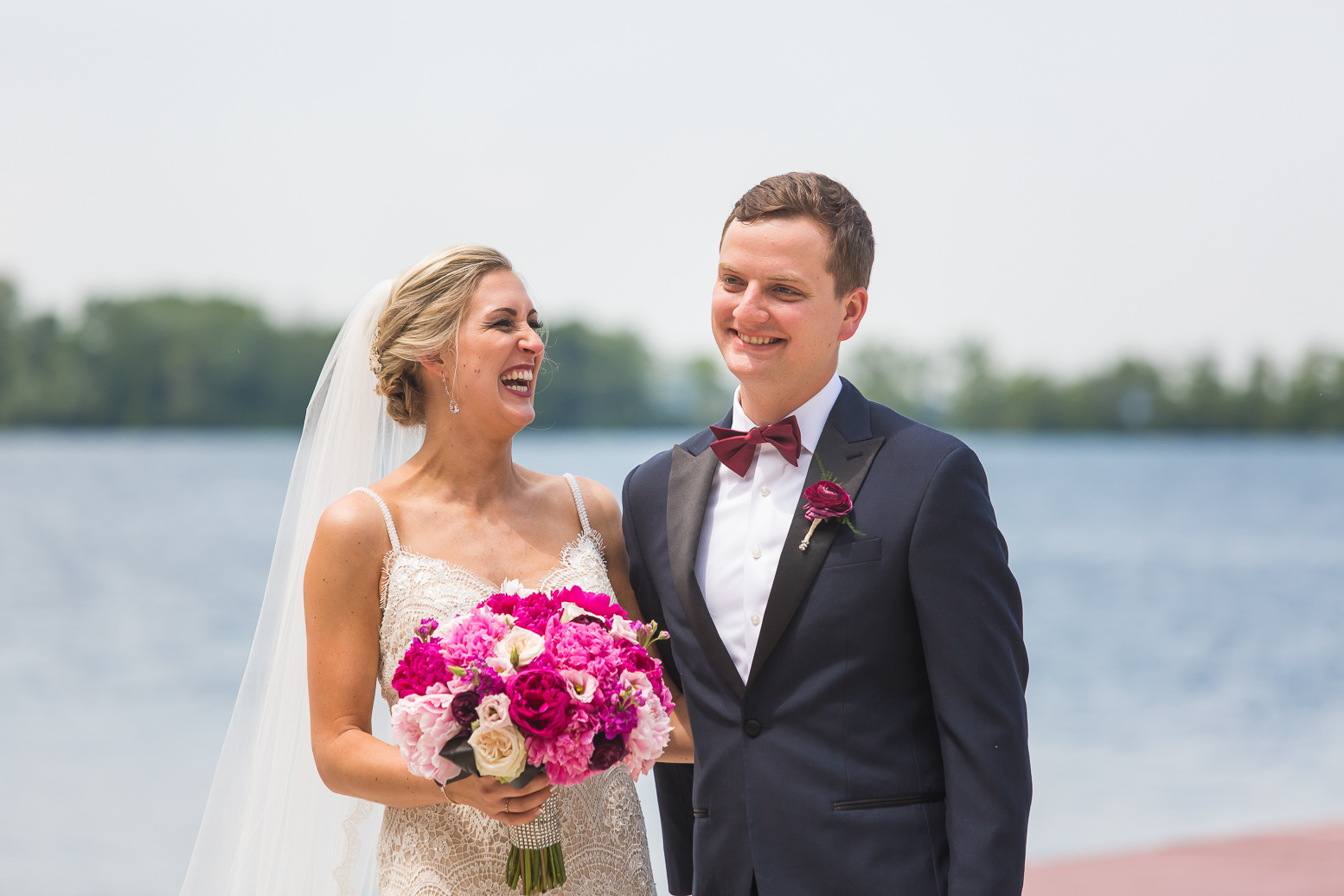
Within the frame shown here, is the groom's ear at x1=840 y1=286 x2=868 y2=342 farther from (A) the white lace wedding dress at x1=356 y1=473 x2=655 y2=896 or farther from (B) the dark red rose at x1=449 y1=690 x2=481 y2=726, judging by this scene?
(B) the dark red rose at x1=449 y1=690 x2=481 y2=726

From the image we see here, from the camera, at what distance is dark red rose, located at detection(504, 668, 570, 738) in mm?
2664

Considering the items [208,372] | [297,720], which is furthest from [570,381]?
[297,720]

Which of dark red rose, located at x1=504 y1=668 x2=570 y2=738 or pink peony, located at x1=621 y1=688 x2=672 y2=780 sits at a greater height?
dark red rose, located at x1=504 y1=668 x2=570 y2=738

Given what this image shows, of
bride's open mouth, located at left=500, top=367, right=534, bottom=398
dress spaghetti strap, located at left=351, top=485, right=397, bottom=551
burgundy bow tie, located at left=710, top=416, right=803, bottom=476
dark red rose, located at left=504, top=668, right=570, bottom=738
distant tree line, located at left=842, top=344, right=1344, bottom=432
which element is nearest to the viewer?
dark red rose, located at left=504, top=668, right=570, bottom=738

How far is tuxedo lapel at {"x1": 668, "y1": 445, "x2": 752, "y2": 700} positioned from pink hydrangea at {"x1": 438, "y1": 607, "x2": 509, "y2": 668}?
497 mm

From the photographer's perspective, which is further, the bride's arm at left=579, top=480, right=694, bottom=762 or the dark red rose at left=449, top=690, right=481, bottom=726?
the bride's arm at left=579, top=480, right=694, bottom=762

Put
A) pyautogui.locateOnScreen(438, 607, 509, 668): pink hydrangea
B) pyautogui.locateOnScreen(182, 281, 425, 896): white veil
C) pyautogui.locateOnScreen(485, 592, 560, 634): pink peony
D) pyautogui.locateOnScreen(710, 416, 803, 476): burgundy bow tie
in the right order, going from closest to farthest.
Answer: pyautogui.locateOnScreen(438, 607, 509, 668): pink hydrangea
pyautogui.locateOnScreen(485, 592, 560, 634): pink peony
pyautogui.locateOnScreen(710, 416, 803, 476): burgundy bow tie
pyautogui.locateOnScreen(182, 281, 425, 896): white veil

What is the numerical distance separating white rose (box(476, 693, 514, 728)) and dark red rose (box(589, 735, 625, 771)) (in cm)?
21

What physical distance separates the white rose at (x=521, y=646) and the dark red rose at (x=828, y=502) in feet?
2.37

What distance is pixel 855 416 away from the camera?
3209mm

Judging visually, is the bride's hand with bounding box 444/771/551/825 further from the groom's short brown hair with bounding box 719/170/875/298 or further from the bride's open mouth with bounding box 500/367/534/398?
the groom's short brown hair with bounding box 719/170/875/298

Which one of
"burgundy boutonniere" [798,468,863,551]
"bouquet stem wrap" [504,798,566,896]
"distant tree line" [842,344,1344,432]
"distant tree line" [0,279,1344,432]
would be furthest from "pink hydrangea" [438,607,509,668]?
"distant tree line" [842,344,1344,432]

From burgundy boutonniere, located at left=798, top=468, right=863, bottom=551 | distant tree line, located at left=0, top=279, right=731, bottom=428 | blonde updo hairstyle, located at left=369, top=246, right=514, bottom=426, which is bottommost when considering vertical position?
distant tree line, located at left=0, top=279, right=731, bottom=428

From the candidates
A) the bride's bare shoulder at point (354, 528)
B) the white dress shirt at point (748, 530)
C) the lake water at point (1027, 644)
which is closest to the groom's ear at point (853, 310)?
the white dress shirt at point (748, 530)
